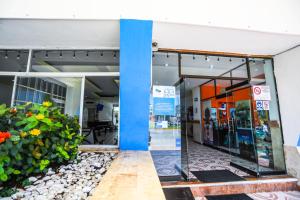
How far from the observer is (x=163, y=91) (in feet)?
11.9

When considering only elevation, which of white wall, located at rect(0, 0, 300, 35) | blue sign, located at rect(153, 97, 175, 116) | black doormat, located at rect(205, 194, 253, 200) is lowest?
black doormat, located at rect(205, 194, 253, 200)

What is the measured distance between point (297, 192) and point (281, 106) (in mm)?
1861

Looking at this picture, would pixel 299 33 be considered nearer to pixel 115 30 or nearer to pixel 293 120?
pixel 293 120

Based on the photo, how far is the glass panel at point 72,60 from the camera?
3.79 m

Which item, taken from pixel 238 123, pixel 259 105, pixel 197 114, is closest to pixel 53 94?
pixel 238 123

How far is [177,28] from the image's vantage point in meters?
2.75

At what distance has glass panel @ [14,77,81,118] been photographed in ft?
12.4

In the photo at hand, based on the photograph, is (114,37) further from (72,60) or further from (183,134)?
(183,134)

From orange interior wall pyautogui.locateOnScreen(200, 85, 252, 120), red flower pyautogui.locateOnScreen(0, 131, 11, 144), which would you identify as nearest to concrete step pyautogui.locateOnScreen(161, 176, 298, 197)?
orange interior wall pyautogui.locateOnScreen(200, 85, 252, 120)

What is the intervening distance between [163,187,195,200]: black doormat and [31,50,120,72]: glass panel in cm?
285

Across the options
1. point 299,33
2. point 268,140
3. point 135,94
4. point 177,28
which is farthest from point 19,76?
point 268,140

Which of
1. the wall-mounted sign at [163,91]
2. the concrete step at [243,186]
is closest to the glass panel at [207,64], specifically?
the wall-mounted sign at [163,91]

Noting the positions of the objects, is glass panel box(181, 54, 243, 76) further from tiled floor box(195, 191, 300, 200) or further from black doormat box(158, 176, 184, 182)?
tiled floor box(195, 191, 300, 200)

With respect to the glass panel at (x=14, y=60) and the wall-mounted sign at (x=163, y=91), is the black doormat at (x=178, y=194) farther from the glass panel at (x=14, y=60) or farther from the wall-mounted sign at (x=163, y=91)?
the glass panel at (x=14, y=60)
